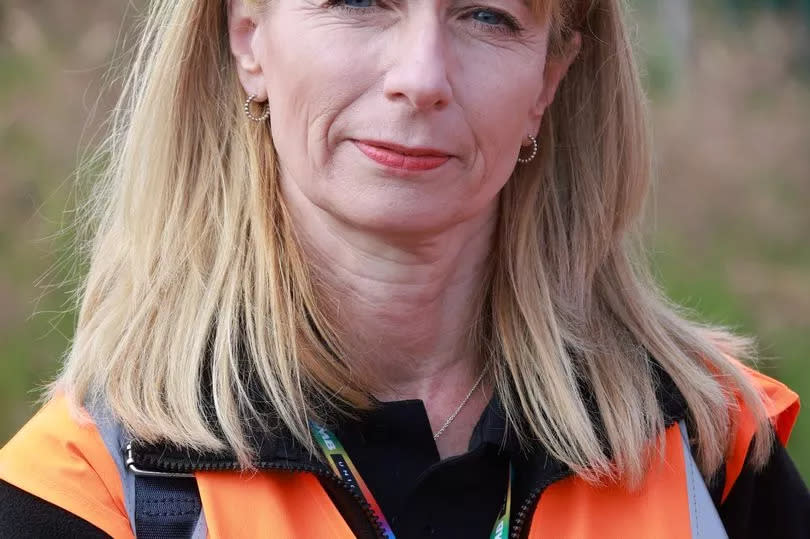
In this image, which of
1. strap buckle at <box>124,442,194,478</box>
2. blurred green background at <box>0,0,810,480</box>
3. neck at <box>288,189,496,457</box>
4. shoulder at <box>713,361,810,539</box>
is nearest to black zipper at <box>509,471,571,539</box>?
neck at <box>288,189,496,457</box>

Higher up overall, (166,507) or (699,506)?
(166,507)

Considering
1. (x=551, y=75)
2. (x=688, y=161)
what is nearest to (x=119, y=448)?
(x=551, y=75)

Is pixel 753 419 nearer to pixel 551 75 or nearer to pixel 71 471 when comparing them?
pixel 551 75

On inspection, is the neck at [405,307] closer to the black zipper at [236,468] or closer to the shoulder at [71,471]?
the black zipper at [236,468]

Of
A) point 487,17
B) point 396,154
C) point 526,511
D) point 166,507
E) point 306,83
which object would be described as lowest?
point 526,511

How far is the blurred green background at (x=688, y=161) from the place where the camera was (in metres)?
5.44

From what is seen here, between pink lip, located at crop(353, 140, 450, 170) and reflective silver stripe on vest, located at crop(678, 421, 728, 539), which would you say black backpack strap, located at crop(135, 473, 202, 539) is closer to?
pink lip, located at crop(353, 140, 450, 170)

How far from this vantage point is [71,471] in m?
2.18

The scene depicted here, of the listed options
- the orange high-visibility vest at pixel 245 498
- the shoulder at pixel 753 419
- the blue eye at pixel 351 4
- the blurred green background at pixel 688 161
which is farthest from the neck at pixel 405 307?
the blurred green background at pixel 688 161

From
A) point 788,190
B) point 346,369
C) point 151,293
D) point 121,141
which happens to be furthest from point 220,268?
point 788,190

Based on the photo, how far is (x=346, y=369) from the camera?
2488 mm

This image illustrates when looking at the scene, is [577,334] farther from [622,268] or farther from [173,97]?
[173,97]

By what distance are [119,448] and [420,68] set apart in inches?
31.3

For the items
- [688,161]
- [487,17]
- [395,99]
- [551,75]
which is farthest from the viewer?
[688,161]
